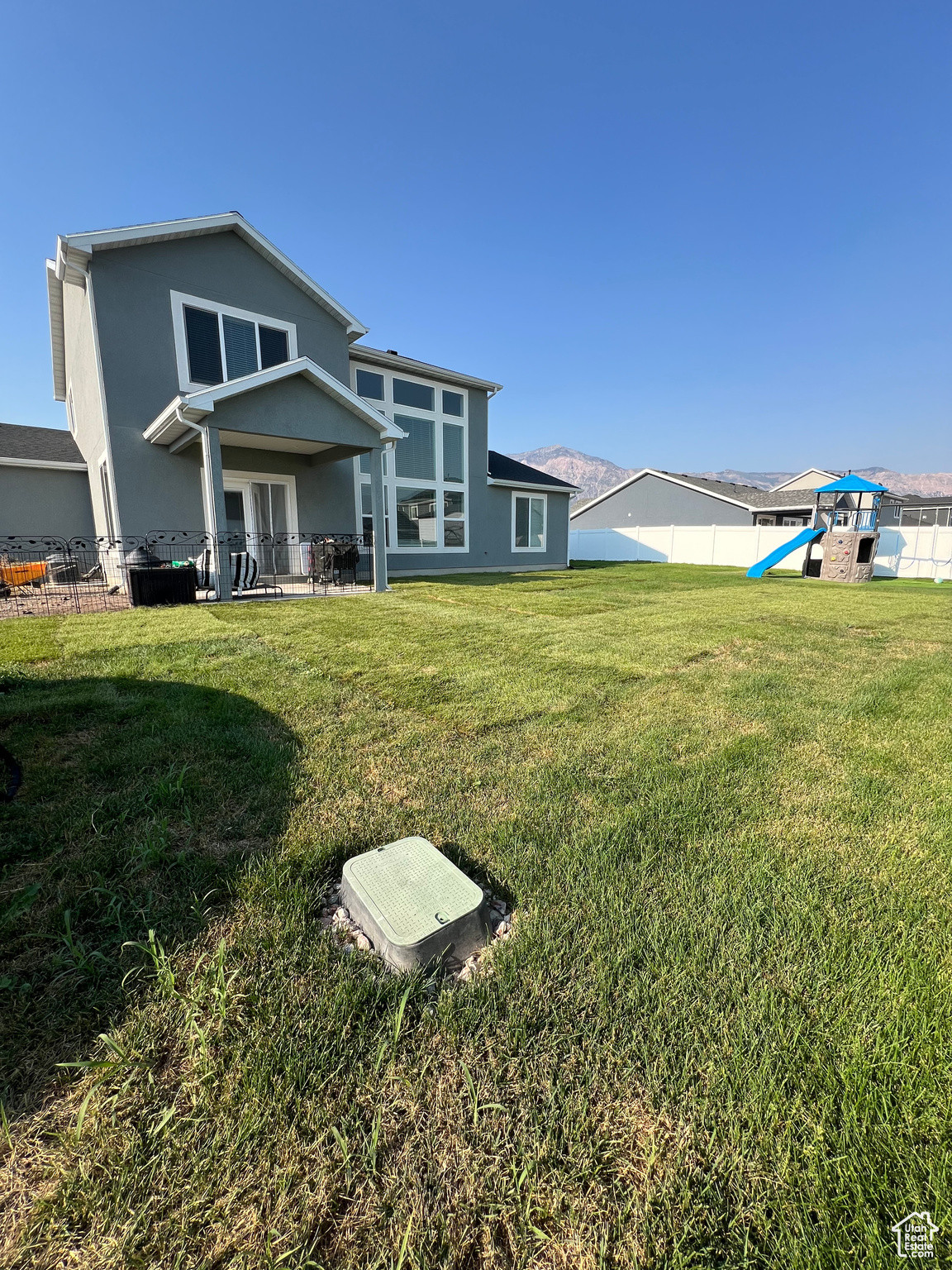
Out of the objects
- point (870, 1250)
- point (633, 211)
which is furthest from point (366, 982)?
point (633, 211)

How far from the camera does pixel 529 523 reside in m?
19.2

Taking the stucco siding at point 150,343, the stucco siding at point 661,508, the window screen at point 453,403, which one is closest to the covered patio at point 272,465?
the stucco siding at point 150,343

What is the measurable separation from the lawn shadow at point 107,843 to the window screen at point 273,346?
1105 centimetres

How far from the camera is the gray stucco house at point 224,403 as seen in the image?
959 cm

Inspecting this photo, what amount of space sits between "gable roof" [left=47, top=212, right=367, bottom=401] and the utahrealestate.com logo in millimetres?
14163

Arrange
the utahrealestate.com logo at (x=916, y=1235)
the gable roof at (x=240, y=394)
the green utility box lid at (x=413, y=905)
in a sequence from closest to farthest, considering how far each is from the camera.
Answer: the utahrealestate.com logo at (x=916, y=1235) → the green utility box lid at (x=413, y=905) → the gable roof at (x=240, y=394)

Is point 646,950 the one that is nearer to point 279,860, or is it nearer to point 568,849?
point 568,849

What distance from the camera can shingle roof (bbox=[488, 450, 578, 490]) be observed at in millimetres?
18125

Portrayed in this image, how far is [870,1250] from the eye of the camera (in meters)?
0.90

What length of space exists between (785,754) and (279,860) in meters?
2.76

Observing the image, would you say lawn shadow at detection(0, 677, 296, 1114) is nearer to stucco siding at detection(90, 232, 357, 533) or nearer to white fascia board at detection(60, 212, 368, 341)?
stucco siding at detection(90, 232, 357, 533)

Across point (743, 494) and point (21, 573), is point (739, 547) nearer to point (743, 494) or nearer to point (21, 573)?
point (743, 494)

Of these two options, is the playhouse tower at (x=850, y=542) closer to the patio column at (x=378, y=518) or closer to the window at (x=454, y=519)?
the window at (x=454, y=519)

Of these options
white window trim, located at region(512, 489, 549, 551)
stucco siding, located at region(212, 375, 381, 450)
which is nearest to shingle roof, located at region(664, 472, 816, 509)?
white window trim, located at region(512, 489, 549, 551)
